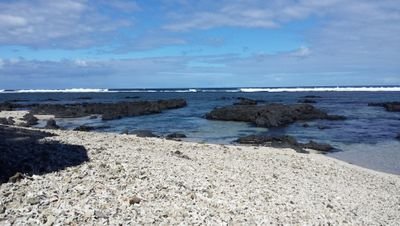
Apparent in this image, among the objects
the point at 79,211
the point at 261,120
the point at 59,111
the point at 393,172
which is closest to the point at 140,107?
the point at 59,111

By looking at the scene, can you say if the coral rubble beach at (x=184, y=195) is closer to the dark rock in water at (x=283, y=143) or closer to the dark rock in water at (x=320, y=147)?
the dark rock in water at (x=320, y=147)

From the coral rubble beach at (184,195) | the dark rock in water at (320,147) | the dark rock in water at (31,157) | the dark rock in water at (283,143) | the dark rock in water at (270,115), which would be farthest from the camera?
the dark rock in water at (270,115)

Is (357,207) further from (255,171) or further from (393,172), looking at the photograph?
(393,172)

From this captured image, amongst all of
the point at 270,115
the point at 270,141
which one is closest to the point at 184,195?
the point at 270,141

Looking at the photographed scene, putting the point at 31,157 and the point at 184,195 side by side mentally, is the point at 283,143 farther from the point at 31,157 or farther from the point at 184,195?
the point at 31,157

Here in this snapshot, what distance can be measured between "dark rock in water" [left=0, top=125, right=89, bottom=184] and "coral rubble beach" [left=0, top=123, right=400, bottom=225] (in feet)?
0.67

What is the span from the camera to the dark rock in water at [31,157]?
33.3ft

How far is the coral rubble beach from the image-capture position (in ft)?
27.4

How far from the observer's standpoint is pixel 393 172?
19234 mm

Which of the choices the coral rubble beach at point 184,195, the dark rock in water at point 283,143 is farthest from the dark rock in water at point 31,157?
the dark rock in water at point 283,143

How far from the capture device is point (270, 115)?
141 feet

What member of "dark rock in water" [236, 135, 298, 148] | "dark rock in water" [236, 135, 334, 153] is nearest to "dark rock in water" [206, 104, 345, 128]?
"dark rock in water" [236, 135, 298, 148]

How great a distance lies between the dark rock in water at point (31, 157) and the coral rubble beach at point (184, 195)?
21 cm

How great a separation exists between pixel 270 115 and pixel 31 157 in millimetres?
33448
